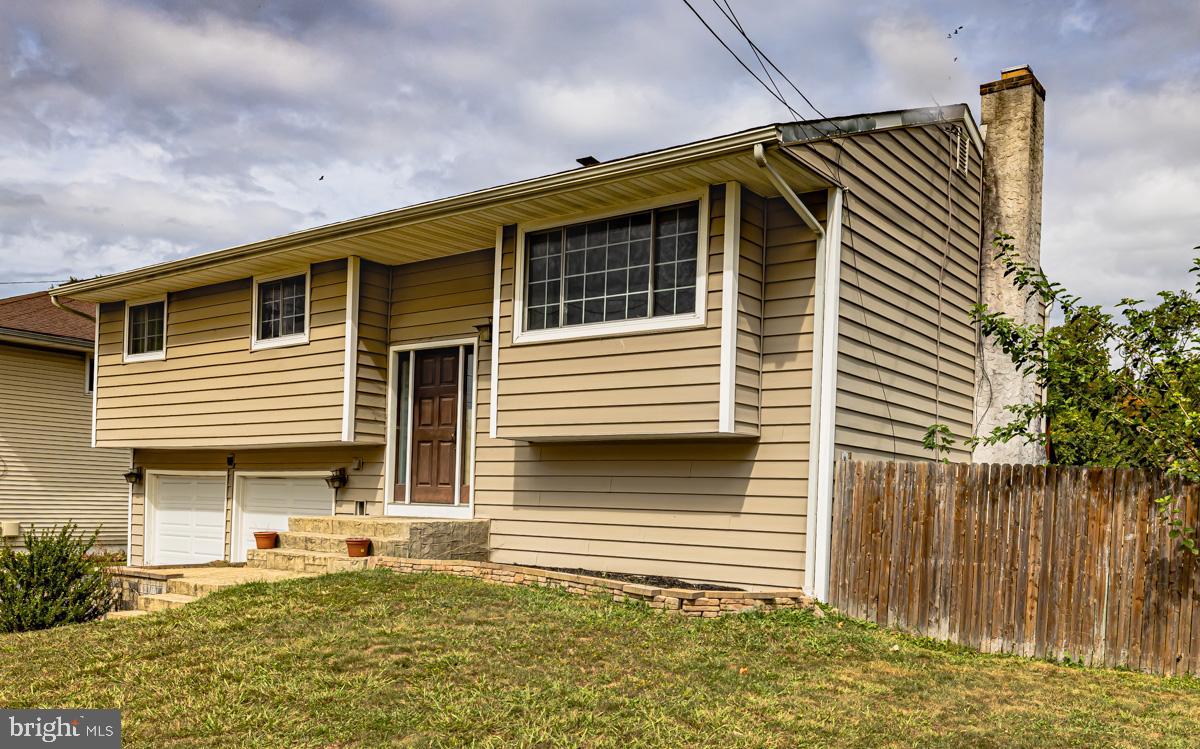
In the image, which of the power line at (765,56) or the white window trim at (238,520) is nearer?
the power line at (765,56)

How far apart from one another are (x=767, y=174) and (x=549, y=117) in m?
4.42

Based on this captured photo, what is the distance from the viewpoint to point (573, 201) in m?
9.49

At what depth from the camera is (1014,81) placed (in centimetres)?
1212

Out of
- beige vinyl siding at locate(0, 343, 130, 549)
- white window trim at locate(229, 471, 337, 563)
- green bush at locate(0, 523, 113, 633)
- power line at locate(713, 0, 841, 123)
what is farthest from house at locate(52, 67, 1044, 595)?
beige vinyl siding at locate(0, 343, 130, 549)

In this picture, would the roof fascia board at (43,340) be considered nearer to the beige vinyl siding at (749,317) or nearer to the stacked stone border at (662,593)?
the stacked stone border at (662,593)

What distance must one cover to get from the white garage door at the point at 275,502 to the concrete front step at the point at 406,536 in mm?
1766

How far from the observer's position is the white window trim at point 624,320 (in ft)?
28.9

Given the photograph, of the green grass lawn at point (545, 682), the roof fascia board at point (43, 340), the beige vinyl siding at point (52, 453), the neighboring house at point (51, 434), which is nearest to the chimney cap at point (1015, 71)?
the green grass lawn at point (545, 682)

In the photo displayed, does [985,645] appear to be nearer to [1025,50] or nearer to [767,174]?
[767,174]

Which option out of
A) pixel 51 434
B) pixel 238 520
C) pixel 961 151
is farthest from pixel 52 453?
pixel 961 151

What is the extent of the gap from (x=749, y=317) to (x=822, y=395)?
3.11 feet

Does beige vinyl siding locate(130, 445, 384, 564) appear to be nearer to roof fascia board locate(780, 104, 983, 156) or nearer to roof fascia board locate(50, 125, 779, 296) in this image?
roof fascia board locate(50, 125, 779, 296)

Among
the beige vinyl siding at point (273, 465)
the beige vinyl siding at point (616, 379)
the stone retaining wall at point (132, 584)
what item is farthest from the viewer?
the beige vinyl siding at point (273, 465)

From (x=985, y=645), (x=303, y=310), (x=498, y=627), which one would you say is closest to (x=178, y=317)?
(x=303, y=310)
